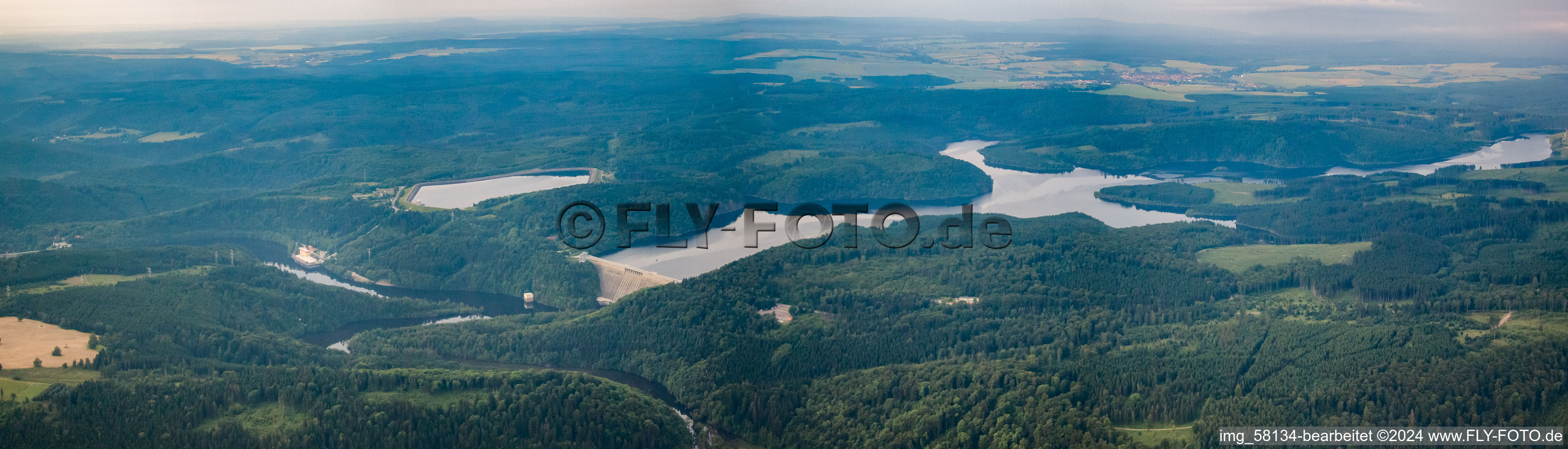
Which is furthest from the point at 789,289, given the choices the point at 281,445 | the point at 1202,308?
the point at 281,445

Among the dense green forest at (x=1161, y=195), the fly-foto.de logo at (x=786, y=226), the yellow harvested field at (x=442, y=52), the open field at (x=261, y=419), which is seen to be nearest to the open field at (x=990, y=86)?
the dense green forest at (x=1161, y=195)

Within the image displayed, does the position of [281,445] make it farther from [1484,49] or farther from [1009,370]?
[1484,49]

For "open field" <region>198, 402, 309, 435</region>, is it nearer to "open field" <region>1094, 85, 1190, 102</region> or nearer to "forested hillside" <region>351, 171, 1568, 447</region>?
"forested hillside" <region>351, 171, 1568, 447</region>

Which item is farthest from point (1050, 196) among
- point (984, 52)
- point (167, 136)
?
point (984, 52)

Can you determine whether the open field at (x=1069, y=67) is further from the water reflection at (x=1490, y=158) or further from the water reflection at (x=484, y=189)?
the water reflection at (x=484, y=189)

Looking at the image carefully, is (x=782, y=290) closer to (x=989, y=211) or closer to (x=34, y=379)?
(x=34, y=379)

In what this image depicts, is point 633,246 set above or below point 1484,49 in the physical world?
below
